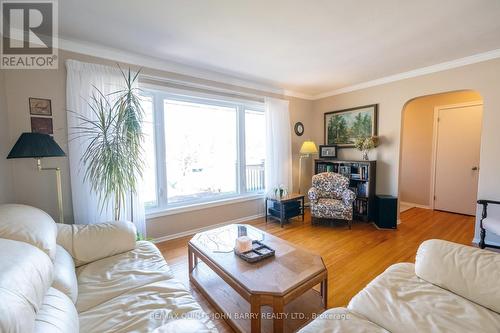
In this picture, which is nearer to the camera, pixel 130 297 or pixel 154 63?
pixel 130 297

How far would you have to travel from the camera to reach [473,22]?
80.6 inches

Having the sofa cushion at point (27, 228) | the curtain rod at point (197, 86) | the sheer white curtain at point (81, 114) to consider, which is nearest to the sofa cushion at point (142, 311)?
the sofa cushion at point (27, 228)

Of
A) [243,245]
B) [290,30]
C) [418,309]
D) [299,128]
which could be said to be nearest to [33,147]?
[243,245]

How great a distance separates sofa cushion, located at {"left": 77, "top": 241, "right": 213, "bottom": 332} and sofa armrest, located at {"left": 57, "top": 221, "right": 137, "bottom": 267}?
0.23 ft

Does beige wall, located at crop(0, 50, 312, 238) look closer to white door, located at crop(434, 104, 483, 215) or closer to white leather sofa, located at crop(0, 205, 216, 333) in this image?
white leather sofa, located at crop(0, 205, 216, 333)

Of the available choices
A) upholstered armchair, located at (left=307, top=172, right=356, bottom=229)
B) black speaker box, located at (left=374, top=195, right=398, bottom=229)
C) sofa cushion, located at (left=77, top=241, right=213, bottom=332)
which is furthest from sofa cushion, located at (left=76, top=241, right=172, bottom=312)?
black speaker box, located at (left=374, top=195, right=398, bottom=229)

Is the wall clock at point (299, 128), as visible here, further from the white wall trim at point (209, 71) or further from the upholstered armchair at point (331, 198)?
the upholstered armchair at point (331, 198)

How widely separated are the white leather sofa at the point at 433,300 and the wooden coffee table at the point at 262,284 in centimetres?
33

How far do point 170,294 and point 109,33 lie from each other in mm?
2466

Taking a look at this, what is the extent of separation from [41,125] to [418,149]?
6082 mm

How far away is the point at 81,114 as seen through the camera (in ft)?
7.81

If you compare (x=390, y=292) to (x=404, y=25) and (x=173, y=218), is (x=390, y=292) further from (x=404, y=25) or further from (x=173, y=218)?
(x=173, y=218)

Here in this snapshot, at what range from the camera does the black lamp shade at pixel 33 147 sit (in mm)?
1812

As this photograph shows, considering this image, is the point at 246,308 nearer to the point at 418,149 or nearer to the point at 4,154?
the point at 4,154
